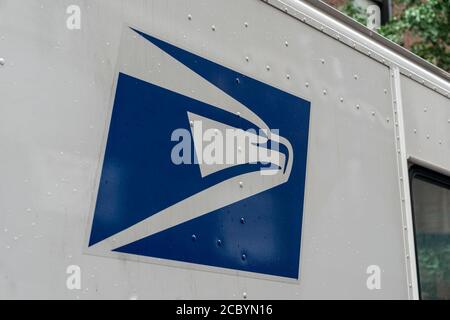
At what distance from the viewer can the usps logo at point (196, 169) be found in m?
2.75

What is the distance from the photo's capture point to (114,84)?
110 inches

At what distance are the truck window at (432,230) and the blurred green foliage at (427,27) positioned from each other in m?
5.54

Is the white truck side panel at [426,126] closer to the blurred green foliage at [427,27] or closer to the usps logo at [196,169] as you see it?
the usps logo at [196,169]

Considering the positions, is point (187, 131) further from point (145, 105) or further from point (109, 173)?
point (109, 173)

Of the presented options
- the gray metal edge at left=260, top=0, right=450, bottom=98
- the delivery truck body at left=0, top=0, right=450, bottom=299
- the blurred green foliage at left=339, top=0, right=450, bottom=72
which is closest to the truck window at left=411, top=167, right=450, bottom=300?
the delivery truck body at left=0, top=0, right=450, bottom=299

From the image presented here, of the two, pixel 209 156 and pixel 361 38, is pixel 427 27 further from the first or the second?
pixel 209 156

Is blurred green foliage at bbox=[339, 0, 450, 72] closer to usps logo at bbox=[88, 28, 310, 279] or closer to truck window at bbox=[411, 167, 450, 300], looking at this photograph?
truck window at bbox=[411, 167, 450, 300]

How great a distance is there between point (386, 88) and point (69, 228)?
2.17 metres

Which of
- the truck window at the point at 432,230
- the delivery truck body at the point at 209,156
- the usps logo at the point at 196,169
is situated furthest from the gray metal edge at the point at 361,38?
the truck window at the point at 432,230

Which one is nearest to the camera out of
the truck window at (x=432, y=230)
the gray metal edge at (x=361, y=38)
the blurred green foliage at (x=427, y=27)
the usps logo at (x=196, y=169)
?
the usps logo at (x=196, y=169)

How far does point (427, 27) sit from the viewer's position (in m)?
9.78

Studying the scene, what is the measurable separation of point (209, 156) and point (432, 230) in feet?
5.87
